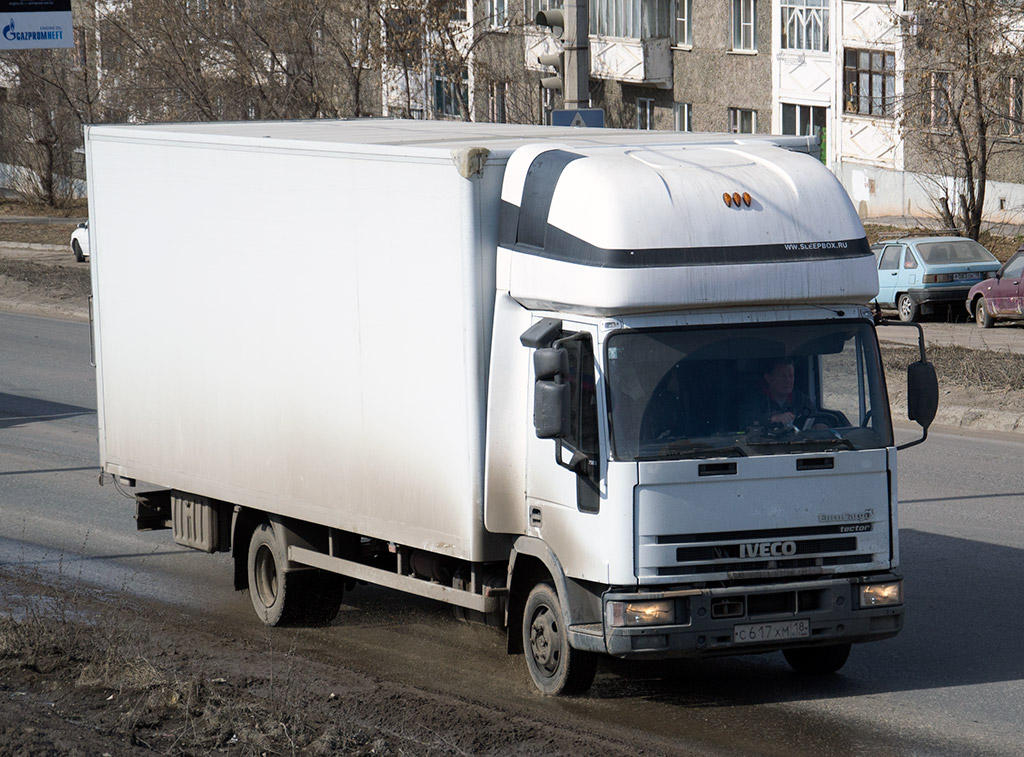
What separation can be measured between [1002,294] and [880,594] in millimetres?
20135

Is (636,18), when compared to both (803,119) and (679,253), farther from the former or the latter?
(679,253)

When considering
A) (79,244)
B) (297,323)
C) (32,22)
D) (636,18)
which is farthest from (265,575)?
(636,18)

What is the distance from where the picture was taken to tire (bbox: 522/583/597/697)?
781 cm

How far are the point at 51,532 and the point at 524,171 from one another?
6.64m

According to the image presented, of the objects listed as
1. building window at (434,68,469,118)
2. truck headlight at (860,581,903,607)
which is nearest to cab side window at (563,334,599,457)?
truck headlight at (860,581,903,607)

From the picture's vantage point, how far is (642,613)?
7.45m

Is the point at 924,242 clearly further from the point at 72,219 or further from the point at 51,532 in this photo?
the point at 72,219

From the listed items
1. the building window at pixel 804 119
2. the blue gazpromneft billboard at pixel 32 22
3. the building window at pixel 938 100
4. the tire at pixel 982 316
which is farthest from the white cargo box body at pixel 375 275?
the building window at pixel 804 119

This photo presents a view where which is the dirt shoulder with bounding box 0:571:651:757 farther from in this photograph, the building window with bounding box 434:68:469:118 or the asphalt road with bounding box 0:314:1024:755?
the building window with bounding box 434:68:469:118

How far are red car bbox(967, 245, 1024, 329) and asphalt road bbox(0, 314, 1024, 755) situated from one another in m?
11.8

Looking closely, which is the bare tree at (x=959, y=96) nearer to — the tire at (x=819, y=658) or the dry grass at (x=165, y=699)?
the tire at (x=819, y=658)

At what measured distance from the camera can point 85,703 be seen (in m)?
7.53

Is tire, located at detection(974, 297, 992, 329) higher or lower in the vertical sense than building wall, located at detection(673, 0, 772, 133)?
lower

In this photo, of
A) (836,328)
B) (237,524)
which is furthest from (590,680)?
(237,524)
